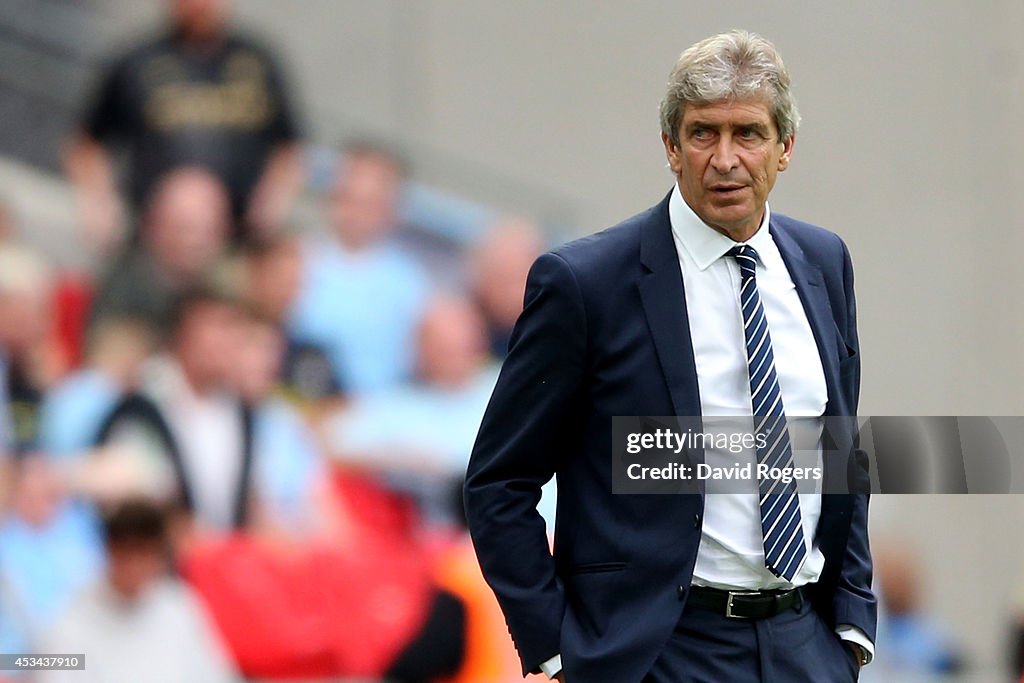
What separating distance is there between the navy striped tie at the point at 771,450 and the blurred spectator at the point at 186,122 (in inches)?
168

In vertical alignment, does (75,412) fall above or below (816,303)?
above

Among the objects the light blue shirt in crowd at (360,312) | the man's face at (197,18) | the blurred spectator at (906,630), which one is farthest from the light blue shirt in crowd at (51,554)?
the blurred spectator at (906,630)

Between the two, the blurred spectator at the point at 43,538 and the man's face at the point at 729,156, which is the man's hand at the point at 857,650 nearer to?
the man's face at the point at 729,156

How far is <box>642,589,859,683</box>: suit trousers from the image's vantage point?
2.59m

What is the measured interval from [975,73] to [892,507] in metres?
2.29

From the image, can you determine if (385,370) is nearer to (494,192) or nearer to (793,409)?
(494,192)

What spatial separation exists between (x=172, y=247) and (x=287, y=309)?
1.64 ft

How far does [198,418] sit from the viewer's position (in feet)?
19.1

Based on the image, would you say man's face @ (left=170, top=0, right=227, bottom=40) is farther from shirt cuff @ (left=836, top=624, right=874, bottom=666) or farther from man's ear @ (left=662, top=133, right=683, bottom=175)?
shirt cuff @ (left=836, top=624, right=874, bottom=666)

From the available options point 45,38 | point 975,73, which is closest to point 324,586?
point 45,38

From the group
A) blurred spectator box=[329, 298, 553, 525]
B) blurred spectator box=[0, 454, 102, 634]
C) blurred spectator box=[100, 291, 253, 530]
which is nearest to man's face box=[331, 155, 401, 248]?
Result: blurred spectator box=[329, 298, 553, 525]

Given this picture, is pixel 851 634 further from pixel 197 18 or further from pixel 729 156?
pixel 197 18

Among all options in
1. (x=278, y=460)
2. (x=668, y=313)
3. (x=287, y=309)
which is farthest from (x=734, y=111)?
(x=287, y=309)

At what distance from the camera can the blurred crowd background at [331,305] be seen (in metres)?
5.35
